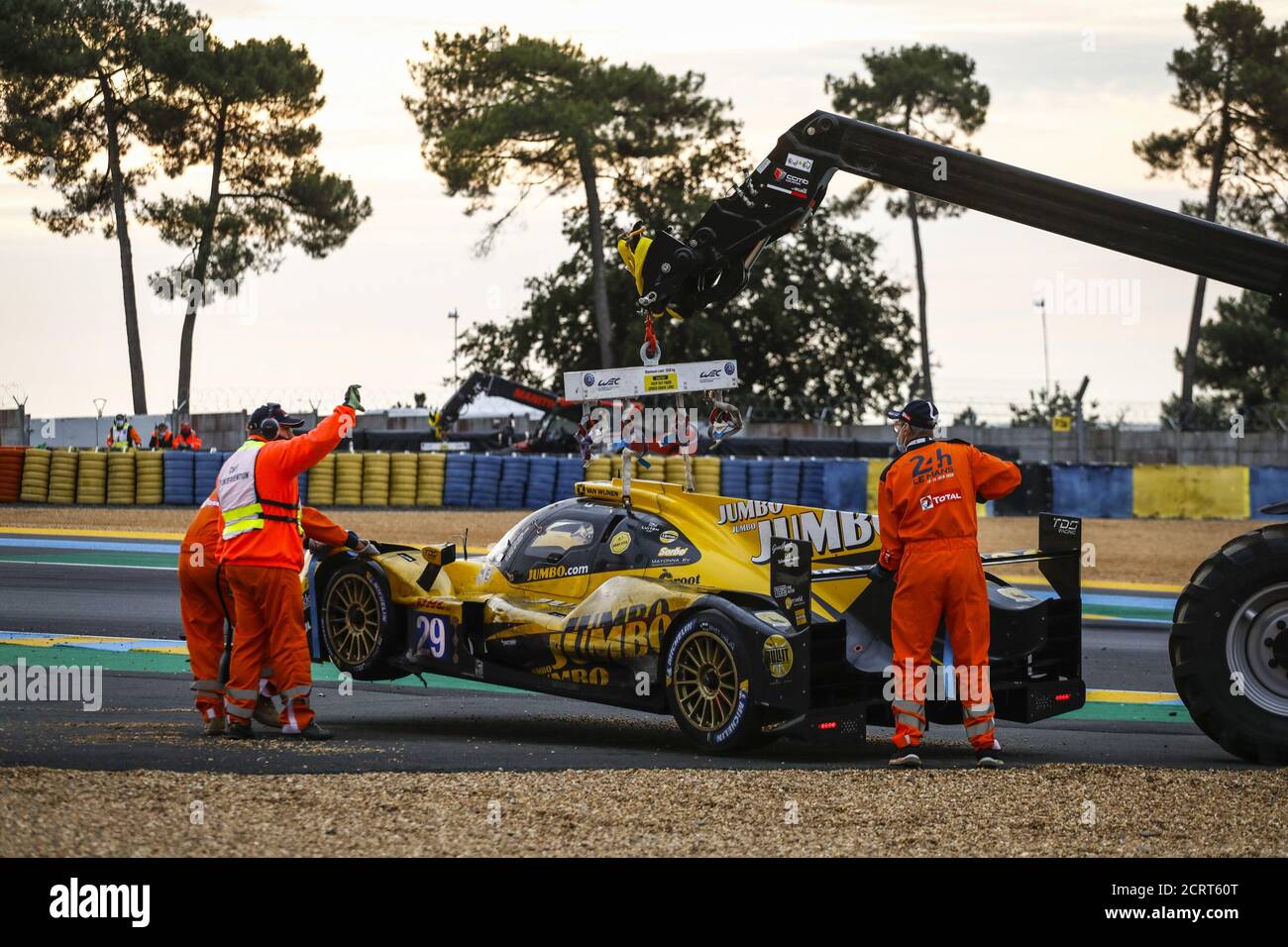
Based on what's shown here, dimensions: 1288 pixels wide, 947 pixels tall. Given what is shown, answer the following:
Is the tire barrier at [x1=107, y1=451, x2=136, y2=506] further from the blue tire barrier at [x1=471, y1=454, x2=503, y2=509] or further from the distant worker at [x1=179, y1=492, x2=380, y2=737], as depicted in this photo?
the distant worker at [x1=179, y1=492, x2=380, y2=737]

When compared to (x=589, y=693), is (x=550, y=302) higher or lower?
higher

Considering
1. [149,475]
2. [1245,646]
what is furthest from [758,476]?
[1245,646]

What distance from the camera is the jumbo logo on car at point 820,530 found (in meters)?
9.96

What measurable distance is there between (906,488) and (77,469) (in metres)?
24.8

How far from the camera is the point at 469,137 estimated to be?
41.6 metres

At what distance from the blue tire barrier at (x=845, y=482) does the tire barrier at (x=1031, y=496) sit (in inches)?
111

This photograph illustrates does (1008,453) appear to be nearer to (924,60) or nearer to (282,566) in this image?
(924,60)

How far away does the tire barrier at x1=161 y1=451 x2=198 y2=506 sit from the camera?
3145 cm

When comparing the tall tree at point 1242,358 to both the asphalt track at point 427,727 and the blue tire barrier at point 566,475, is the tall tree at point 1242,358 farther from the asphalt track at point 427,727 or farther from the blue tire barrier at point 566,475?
the asphalt track at point 427,727

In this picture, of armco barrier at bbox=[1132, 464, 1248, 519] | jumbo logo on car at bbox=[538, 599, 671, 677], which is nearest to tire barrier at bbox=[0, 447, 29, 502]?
armco barrier at bbox=[1132, 464, 1248, 519]

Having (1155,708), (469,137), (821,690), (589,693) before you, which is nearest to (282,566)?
(589,693)

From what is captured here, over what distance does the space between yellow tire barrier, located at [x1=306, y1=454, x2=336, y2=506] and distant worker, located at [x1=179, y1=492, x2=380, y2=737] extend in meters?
21.3

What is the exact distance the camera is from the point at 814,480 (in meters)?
31.9

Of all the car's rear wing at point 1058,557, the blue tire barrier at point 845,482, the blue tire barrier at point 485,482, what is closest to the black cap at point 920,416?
the car's rear wing at point 1058,557
